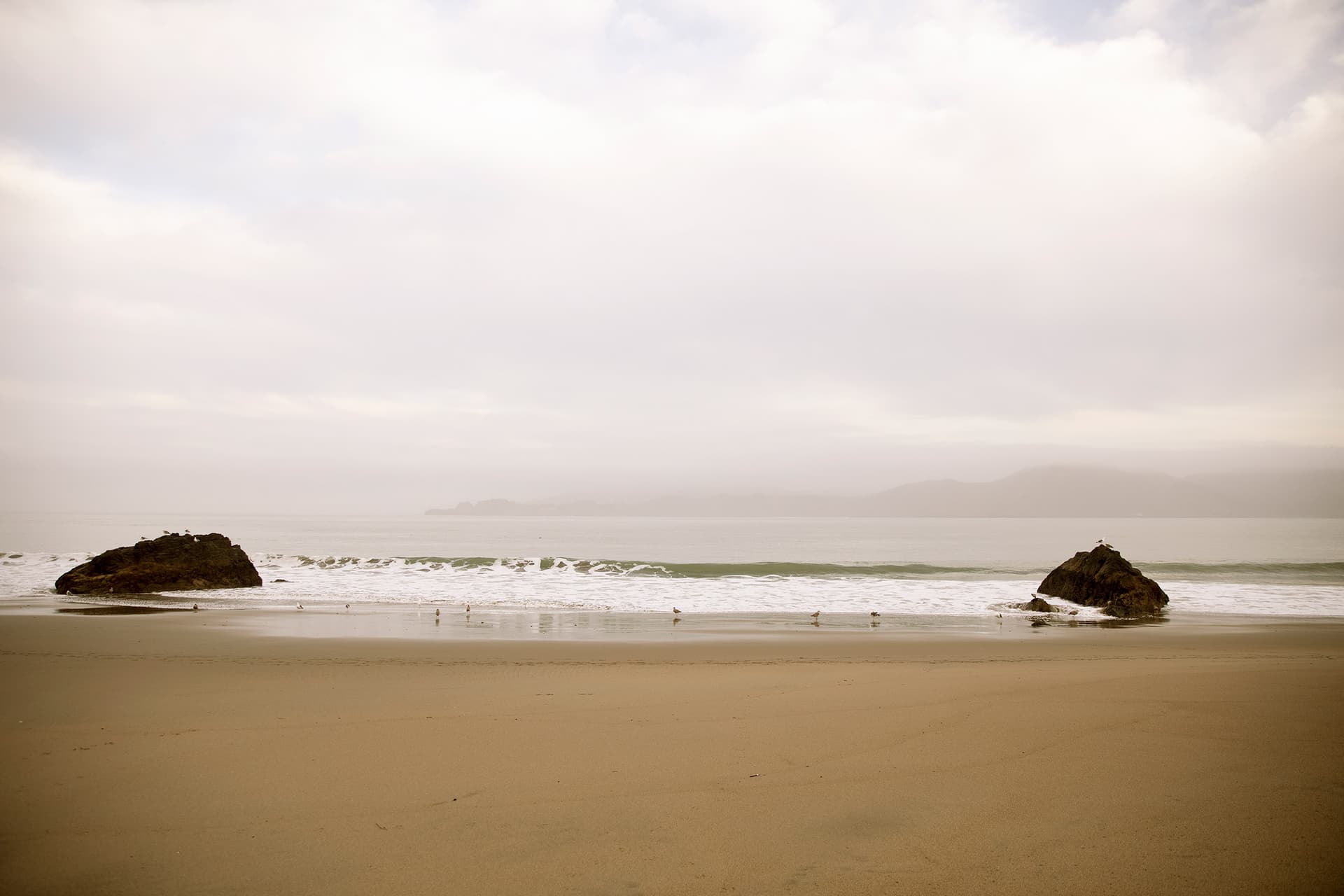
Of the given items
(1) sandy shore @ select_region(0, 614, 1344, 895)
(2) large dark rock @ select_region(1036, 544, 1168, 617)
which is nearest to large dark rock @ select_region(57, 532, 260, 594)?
(1) sandy shore @ select_region(0, 614, 1344, 895)

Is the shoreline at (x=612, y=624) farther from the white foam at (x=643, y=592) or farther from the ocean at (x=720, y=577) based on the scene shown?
the white foam at (x=643, y=592)

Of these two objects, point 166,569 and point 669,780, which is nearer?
point 669,780

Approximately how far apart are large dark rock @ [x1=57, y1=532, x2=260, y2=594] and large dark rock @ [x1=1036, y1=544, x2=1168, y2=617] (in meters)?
25.4

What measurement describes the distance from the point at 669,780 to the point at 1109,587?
18.5m

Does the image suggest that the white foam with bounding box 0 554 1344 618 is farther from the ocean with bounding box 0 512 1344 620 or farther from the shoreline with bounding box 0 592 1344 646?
the shoreline with bounding box 0 592 1344 646

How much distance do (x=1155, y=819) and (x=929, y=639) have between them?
922 centimetres

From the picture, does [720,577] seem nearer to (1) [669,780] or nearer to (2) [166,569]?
(2) [166,569]

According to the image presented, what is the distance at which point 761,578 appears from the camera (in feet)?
93.5

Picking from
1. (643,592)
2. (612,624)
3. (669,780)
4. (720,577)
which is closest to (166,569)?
(643,592)

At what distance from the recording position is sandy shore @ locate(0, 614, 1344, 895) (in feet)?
13.0

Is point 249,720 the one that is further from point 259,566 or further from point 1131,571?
point 259,566

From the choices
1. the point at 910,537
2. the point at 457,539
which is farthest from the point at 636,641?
the point at 910,537

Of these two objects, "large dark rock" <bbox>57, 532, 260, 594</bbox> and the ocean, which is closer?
the ocean

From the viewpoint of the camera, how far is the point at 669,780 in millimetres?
5328
